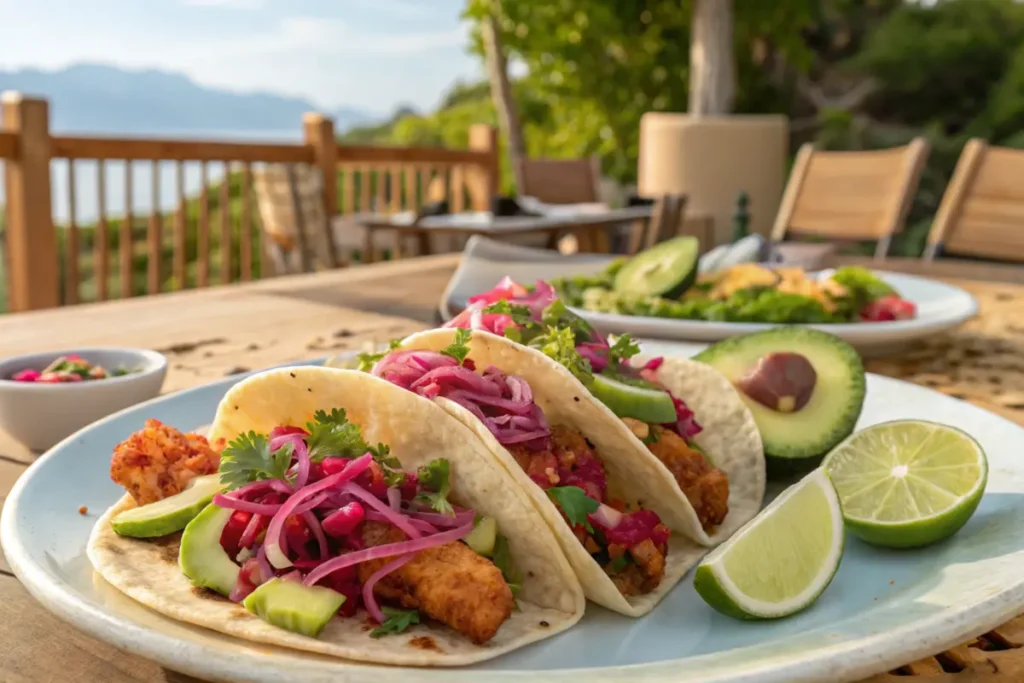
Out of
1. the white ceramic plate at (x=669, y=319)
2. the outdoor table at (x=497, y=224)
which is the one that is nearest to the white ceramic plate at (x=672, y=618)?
the white ceramic plate at (x=669, y=319)

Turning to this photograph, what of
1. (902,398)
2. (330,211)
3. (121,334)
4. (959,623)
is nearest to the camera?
(959,623)

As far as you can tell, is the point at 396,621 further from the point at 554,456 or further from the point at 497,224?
the point at 497,224

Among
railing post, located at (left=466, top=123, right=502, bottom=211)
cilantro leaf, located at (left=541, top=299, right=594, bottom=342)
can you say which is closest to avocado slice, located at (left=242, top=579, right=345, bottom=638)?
cilantro leaf, located at (left=541, top=299, right=594, bottom=342)

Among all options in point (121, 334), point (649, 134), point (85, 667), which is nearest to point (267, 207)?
point (649, 134)

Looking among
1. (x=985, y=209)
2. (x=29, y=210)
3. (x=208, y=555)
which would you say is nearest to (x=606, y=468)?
(x=208, y=555)

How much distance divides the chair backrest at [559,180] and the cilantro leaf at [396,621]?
7.71 m

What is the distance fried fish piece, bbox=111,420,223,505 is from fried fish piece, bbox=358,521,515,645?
24cm

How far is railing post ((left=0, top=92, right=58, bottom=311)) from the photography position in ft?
16.0

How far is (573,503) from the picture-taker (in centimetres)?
104

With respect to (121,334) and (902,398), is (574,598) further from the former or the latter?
(121,334)

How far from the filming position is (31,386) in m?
1.31

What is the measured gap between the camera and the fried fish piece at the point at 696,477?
1219mm

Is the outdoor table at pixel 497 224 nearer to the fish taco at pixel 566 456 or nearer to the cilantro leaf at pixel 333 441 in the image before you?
the fish taco at pixel 566 456

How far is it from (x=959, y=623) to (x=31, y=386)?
3.76 feet
